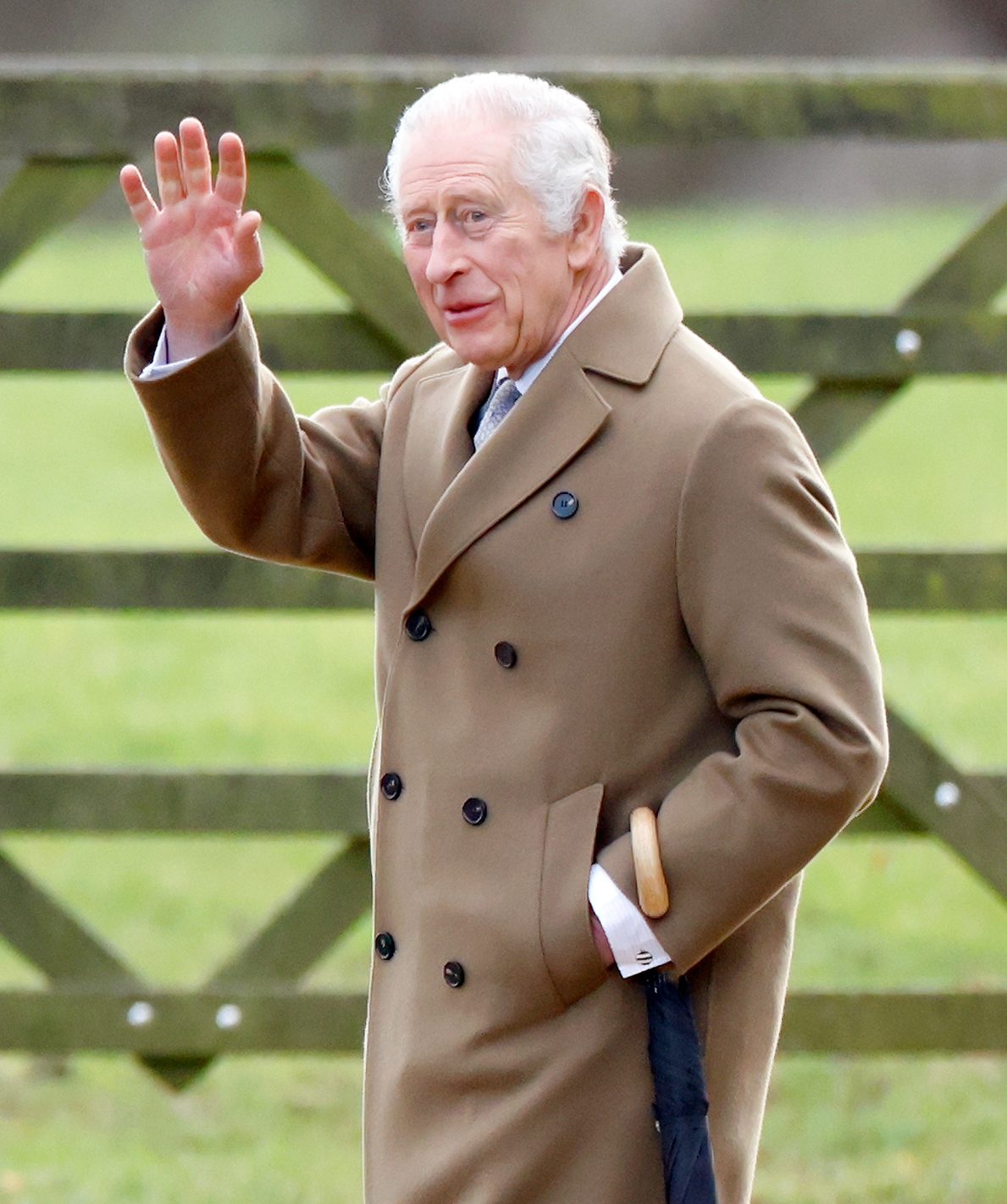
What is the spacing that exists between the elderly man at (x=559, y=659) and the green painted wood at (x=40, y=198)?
969 millimetres

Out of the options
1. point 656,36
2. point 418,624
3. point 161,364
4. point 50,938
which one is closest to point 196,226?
point 161,364

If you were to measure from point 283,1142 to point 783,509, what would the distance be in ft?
6.66

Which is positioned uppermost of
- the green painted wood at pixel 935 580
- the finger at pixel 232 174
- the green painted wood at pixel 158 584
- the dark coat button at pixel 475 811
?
the finger at pixel 232 174

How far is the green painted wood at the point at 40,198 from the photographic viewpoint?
2.90 meters

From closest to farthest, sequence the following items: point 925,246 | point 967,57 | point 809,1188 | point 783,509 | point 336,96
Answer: point 783,509 → point 336,96 → point 809,1188 → point 925,246 → point 967,57

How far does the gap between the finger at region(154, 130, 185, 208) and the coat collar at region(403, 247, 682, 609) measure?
0.44m

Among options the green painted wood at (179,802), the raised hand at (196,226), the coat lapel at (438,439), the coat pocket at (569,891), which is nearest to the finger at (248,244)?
the raised hand at (196,226)

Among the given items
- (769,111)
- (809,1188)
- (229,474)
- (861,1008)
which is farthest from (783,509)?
(809,1188)

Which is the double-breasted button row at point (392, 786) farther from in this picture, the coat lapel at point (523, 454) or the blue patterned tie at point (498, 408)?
the blue patterned tie at point (498, 408)

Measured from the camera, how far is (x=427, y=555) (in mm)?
1996

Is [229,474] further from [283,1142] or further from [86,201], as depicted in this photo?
[283,1142]

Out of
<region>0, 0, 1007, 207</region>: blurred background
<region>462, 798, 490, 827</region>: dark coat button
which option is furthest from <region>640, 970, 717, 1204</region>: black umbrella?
<region>0, 0, 1007, 207</region>: blurred background

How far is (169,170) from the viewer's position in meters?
1.92

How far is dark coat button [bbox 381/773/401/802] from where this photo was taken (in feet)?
6.72
